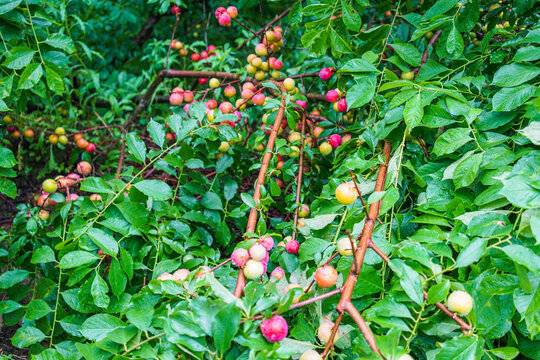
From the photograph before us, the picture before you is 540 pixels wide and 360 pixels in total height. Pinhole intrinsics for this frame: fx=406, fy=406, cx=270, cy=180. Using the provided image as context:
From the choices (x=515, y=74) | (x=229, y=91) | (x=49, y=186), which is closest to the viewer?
(x=515, y=74)

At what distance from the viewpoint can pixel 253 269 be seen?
2.67 feet

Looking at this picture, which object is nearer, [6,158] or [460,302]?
[460,302]

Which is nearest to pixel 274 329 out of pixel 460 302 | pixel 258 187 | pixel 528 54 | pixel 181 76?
pixel 460 302

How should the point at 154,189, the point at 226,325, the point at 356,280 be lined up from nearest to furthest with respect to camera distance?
the point at 226,325, the point at 356,280, the point at 154,189

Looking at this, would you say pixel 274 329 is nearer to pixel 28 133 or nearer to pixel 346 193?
pixel 346 193

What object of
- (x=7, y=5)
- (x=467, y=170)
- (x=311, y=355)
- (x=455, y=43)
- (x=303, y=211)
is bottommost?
(x=303, y=211)

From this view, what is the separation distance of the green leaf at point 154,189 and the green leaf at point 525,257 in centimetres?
75

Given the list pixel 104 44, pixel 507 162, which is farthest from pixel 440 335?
pixel 104 44

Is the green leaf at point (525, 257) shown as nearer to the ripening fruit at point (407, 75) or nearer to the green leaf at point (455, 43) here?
the green leaf at point (455, 43)

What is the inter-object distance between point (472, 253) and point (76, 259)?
85cm

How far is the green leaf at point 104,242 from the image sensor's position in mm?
953

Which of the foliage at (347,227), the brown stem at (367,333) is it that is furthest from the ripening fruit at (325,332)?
the brown stem at (367,333)

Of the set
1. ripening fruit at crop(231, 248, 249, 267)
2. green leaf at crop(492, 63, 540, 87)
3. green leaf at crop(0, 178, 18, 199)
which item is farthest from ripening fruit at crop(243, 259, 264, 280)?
green leaf at crop(0, 178, 18, 199)

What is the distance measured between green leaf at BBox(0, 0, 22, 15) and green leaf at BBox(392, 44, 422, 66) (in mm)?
1192
